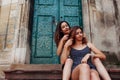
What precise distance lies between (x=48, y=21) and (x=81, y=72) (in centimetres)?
324

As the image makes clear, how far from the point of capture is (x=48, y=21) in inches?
268

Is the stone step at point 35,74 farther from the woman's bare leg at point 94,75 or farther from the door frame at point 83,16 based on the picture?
the door frame at point 83,16

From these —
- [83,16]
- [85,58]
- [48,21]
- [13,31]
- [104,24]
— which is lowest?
[85,58]

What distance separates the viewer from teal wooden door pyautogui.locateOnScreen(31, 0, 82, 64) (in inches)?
253

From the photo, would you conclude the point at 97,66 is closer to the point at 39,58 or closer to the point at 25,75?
the point at 25,75

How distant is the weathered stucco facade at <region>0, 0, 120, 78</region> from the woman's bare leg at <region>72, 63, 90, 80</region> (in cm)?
241

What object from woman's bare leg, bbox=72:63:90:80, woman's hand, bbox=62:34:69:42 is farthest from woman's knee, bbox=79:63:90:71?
woman's hand, bbox=62:34:69:42

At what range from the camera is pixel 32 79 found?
4941mm

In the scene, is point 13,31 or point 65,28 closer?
point 65,28

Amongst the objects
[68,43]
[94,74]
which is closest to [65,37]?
[68,43]

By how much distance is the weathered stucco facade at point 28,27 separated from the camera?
6244 mm

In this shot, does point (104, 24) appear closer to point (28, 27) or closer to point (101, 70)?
point (28, 27)

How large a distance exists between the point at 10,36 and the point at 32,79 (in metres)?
1.98

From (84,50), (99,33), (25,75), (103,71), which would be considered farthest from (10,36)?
(103,71)
